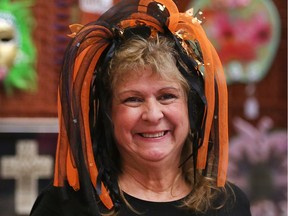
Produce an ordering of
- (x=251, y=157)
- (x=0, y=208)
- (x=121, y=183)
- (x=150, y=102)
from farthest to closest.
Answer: (x=251, y=157) < (x=0, y=208) < (x=121, y=183) < (x=150, y=102)

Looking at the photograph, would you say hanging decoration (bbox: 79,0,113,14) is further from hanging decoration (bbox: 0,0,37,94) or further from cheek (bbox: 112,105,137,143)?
cheek (bbox: 112,105,137,143)

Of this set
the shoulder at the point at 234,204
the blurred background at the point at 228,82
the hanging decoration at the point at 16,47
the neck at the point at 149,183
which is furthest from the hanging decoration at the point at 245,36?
the neck at the point at 149,183

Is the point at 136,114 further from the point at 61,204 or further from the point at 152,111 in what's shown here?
the point at 61,204

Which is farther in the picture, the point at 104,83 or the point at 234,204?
the point at 234,204

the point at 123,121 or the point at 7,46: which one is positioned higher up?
the point at 123,121

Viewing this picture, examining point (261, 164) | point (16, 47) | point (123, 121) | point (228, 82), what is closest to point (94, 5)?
point (16, 47)

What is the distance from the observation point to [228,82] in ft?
16.8

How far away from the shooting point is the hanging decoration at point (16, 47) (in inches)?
179

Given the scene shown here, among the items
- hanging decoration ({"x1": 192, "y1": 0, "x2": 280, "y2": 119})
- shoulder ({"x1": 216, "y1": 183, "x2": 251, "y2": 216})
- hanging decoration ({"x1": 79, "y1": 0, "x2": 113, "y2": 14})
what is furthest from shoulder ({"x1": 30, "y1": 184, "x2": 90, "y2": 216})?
hanging decoration ({"x1": 192, "y1": 0, "x2": 280, "y2": 119})

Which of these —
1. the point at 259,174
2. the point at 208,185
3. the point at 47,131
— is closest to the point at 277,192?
the point at 259,174

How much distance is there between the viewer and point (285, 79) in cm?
523

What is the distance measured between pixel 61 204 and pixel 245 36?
11.0 ft

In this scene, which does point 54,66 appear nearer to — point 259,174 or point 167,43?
point 259,174

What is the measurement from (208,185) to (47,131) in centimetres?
256
